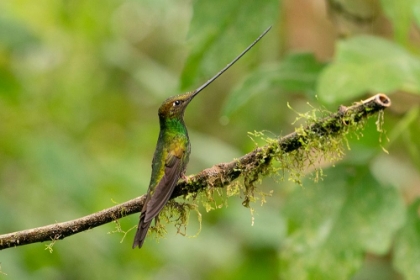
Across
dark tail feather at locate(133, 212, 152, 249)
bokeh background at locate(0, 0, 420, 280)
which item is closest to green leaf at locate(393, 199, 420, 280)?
bokeh background at locate(0, 0, 420, 280)

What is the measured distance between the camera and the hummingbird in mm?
2064

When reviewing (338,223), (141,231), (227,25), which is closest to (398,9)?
(227,25)

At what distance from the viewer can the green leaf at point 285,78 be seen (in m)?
3.07

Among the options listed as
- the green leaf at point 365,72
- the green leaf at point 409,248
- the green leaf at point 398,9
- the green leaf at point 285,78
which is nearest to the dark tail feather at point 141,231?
the green leaf at point 365,72

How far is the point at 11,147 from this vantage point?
4859 mm

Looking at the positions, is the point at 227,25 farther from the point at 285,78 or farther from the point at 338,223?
the point at 338,223

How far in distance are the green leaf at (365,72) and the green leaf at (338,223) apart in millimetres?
476

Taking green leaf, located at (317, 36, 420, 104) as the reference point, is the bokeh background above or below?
below

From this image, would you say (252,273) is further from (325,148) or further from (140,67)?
(325,148)

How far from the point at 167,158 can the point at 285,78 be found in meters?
0.90

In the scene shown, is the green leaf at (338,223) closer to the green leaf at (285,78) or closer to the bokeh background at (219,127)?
the bokeh background at (219,127)

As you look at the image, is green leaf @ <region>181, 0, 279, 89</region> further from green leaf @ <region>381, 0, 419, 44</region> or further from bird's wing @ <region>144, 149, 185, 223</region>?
bird's wing @ <region>144, 149, 185, 223</region>

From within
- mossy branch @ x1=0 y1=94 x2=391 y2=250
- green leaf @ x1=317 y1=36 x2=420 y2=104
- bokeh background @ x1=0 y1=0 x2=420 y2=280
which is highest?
mossy branch @ x1=0 y1=94 x2=391 y2=250

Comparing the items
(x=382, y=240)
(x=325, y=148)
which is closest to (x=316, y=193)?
(x=382, y=240)
